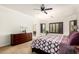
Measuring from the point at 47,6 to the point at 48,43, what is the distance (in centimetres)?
71

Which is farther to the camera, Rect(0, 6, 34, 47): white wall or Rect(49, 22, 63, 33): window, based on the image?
Rect(49, 22, 63, 33): window

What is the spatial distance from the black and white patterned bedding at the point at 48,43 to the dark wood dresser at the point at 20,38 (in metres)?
0.14

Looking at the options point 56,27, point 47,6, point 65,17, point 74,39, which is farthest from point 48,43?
point 47,6

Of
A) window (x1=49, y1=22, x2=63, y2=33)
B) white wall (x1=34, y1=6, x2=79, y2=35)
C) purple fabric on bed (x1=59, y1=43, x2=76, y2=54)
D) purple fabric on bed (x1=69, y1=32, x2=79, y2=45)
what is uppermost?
white wall (x1=34, y1=6, x2=79, y2=35)

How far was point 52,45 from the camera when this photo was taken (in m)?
1.98

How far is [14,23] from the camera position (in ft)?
6.53

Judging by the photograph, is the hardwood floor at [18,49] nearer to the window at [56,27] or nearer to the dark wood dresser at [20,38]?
the dark wood dresser at [20,38]

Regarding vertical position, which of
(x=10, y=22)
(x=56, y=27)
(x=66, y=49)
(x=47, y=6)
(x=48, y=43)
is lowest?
(x=66, y=49)

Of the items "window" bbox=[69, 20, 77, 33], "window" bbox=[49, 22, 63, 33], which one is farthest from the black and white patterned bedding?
"window" bbox=[69, 20, 77, 33]

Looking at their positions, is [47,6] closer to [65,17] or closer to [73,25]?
[65,17]

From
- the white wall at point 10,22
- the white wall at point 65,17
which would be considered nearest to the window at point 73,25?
the white wall at point 65,17

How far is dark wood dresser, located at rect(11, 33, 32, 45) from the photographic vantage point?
1995mm

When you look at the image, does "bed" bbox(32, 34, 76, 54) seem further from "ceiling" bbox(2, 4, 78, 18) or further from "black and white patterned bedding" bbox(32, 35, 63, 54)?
"ceiling" bbox(2, 4, 78, 18)
